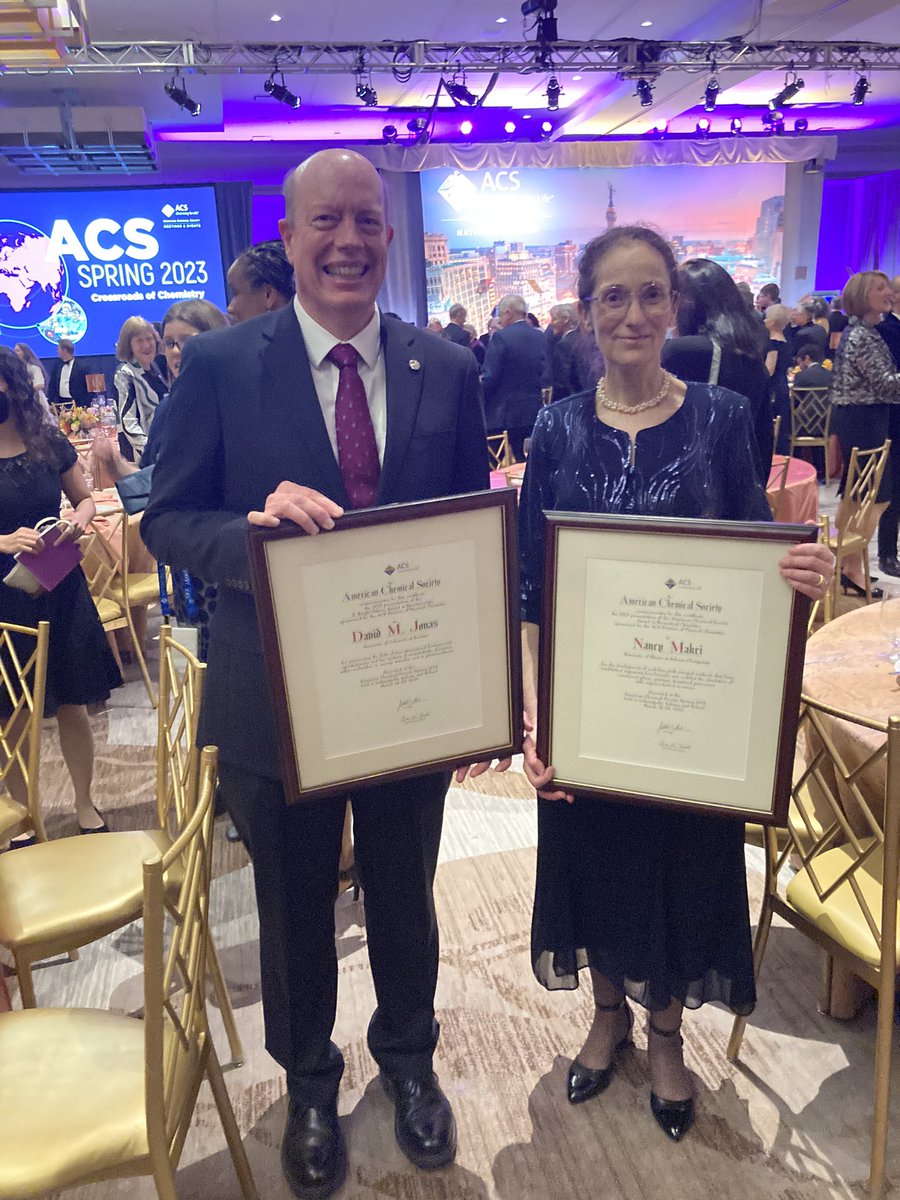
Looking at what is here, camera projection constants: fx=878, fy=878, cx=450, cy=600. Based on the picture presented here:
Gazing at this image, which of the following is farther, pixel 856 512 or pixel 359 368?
pixel 856 512

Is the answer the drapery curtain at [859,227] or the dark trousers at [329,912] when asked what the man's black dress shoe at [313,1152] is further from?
the drapery curtain at [859,227]

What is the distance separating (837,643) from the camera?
2.13m

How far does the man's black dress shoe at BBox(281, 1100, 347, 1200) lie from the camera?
5.38 feet

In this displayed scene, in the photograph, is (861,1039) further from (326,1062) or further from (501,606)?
(501,606)

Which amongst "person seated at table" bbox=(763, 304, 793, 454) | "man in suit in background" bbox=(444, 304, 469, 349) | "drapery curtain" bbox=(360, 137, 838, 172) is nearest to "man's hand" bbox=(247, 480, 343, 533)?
"person seated at table" bbox=(763, 304, 793, 454)

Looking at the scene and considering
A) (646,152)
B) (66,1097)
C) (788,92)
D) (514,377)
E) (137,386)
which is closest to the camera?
(66,1097)

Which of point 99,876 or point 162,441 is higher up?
point 162,441

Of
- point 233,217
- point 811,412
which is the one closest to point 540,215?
point 233,217

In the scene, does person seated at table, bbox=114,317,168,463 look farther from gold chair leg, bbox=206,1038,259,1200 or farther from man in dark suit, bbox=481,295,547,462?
gold chair leg, bbox=206,1038,259,1200

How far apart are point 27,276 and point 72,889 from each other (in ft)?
35.2

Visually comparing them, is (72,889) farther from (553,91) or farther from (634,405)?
(553,91)

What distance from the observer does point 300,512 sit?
3.86ft

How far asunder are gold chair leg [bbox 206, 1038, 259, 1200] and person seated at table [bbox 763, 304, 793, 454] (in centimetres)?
291

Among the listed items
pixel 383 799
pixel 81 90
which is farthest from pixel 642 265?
pixel 81 90
